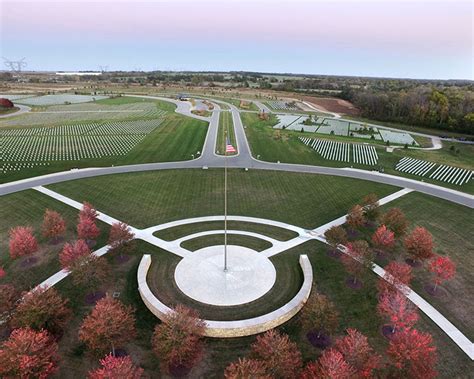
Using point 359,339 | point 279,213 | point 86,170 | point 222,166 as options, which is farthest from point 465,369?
point 86,170

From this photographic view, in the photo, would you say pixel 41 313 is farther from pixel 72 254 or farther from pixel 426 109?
pixel 426 109

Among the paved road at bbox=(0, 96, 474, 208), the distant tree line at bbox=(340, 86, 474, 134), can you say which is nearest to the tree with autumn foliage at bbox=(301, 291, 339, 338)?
the paved road at bbox=(0, 96, 474, 208)

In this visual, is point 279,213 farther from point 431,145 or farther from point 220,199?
point 431,145

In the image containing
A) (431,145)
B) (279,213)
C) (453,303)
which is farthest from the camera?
(431,145)

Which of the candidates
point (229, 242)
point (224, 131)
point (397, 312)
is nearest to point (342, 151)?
point (224, 131)

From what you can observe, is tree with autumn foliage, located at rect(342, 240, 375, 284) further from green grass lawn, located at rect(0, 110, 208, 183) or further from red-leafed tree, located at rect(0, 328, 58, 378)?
green grass lawn, located at rect(0, 110, 208, 183)
